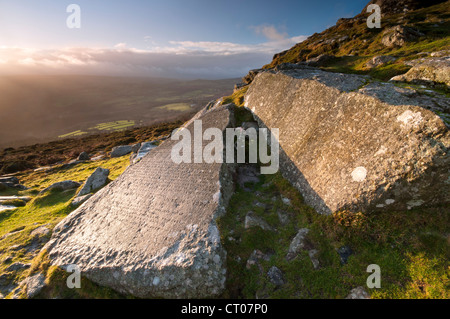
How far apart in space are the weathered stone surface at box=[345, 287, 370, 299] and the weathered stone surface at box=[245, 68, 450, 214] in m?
1.96

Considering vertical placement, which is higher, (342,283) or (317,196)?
(317,196)

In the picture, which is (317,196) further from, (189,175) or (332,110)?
(189,175)

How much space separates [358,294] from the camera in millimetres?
4438

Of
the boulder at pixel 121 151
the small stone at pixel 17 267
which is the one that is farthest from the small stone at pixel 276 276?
the boulder at pixel 121 151

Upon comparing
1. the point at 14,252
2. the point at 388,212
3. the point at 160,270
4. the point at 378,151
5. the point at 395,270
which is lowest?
the point at 14,252

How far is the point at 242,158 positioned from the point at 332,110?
4.12 m

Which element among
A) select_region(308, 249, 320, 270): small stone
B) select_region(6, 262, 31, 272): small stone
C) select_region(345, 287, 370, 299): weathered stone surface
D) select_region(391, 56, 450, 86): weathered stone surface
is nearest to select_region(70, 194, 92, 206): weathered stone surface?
select_region(6, 262, 31, 272): small stone

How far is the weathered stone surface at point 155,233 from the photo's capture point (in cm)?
538

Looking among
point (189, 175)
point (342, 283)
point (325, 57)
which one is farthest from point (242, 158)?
point (325, 57)

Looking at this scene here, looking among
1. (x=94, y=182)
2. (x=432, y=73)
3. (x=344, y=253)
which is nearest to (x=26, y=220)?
(x=94, y=182)

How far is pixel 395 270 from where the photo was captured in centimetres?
451

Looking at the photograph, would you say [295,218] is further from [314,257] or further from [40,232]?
[40,232]

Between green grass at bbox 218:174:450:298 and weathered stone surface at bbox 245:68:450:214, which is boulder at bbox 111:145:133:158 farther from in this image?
green grass at bbox 218:174:450:298
